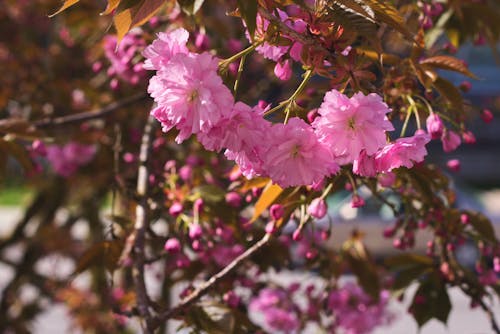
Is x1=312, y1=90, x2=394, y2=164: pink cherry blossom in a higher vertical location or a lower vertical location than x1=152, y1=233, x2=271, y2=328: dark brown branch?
higher

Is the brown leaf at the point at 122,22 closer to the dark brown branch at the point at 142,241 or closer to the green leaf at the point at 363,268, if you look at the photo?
the dark brown branch at the point at 142,241

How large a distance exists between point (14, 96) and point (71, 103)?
0.28 meters

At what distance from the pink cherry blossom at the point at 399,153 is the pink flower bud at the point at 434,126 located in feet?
0.68

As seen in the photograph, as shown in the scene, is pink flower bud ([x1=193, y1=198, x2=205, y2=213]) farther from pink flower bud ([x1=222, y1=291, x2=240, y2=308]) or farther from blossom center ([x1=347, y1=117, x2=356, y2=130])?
blossom center ([x1=347, y1=117, x2=356, y2=130])

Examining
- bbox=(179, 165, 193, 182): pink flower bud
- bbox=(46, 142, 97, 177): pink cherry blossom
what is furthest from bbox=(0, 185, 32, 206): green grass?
bbox=(179, 165, 193, 182): pink flower bud

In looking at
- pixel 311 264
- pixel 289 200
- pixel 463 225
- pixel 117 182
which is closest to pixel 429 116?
pixel 289 200

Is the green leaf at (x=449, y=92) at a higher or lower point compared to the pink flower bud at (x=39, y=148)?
higher

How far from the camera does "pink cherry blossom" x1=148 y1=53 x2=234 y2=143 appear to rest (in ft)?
2.99

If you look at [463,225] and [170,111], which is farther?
[463,225]

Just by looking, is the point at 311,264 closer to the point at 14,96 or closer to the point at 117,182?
the point at 117,182

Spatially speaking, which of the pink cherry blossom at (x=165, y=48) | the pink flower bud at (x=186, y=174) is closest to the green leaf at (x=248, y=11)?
the pink cherry blossom at (x=165, y=48)

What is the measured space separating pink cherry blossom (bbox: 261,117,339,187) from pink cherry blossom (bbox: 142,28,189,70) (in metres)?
0.17

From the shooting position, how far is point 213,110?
910mm

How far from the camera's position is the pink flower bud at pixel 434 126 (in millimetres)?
1194
